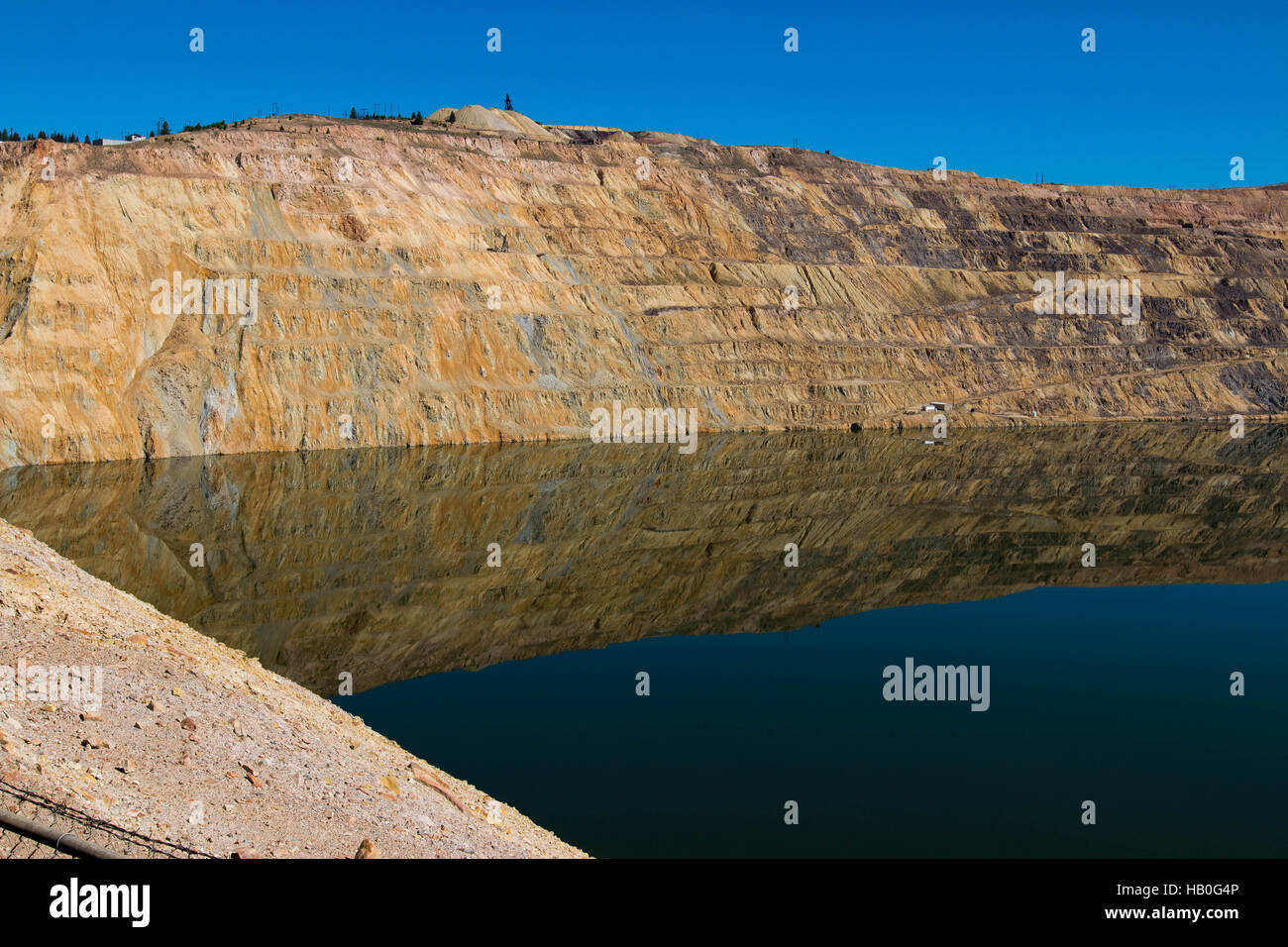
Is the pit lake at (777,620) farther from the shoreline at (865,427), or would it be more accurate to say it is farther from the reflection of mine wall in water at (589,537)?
the shoreline at (865,427)

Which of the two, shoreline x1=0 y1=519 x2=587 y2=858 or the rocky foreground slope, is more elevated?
the rocky foreground slope

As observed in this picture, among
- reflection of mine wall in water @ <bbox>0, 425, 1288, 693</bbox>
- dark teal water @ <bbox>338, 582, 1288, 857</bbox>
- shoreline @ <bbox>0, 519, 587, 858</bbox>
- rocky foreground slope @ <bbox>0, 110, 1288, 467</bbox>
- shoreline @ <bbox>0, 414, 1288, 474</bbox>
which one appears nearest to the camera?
shoreline @ <bbox>0, 519, 587, 858</bbox>

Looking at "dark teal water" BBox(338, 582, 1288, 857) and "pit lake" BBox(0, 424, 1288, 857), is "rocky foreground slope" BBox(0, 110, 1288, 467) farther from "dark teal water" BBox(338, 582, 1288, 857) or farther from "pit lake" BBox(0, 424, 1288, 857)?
"dark teal water" BBox(338, 582, 1288, 857)

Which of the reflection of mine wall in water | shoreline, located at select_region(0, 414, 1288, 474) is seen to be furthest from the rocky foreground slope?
the reflection of mine wall in water

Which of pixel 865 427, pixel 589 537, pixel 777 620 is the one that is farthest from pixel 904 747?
pixel 865 427
